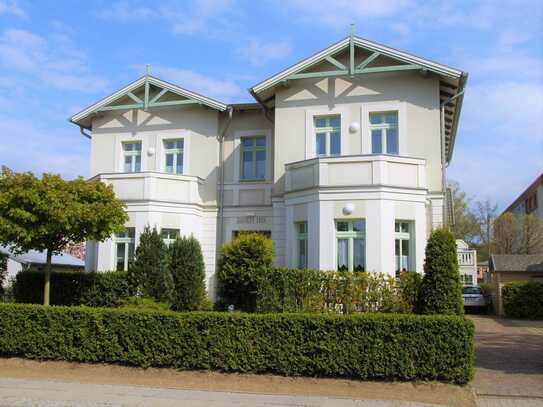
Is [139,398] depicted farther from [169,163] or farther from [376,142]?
[169,163]

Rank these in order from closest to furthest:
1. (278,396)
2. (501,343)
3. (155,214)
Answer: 1. (278,396)
2. (501,343)
3. (155,214)

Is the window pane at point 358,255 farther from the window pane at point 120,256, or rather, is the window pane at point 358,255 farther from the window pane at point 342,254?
the window pane at point 120,256

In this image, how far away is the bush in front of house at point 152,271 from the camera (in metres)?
16.2

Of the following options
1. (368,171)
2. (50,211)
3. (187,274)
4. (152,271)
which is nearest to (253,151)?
(187,274)

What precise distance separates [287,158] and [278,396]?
390 inches

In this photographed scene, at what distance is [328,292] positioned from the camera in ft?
41.4

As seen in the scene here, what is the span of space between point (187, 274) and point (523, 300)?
15329 mm

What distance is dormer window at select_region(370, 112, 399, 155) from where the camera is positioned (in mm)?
17297

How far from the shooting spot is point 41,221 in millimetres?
13562

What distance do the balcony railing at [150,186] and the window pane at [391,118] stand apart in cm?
684

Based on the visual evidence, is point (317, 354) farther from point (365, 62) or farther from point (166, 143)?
point (166, 143)

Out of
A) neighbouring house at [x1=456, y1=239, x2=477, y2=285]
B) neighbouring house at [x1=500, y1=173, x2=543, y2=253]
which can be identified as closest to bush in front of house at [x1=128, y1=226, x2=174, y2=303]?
neighbouring house at [x1=456, y1=239, x2=477, y2=285]

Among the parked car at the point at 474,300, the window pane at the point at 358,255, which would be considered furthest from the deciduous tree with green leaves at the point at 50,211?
the parked car at the point at 474,300

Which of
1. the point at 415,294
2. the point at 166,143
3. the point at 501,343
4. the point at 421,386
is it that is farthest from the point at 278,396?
the point at 166,143
